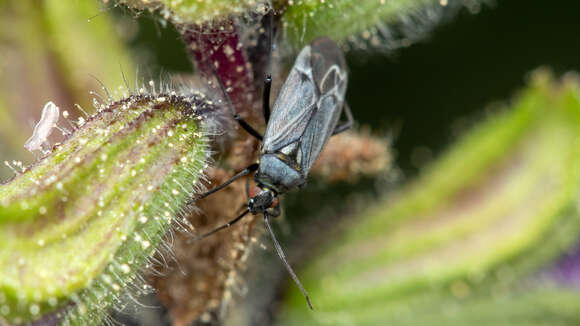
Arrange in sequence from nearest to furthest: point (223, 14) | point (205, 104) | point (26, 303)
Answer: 1. point (26, 303)
2. point (223, 14)
3. point (205, 104)

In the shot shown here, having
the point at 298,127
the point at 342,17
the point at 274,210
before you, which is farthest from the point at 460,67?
the point at 342,17

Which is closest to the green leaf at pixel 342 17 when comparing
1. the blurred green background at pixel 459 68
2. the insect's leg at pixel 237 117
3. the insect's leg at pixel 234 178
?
the insect's leg at pixel 237 117

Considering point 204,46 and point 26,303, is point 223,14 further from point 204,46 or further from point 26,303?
point 26,303

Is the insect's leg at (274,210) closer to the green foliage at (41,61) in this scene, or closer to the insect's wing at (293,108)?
the insect's wing at (293,108)

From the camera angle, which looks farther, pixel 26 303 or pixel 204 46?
pixel 204 46

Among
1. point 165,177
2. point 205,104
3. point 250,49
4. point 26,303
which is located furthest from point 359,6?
point 26,303

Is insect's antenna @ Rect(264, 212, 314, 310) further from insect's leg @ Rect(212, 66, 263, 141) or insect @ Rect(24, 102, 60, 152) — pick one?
insect @ Rect(24, 102, 60, 152)

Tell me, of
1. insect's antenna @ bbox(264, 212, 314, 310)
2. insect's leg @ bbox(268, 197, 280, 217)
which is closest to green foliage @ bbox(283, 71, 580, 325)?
insect's antenna @ bbox(264, 212, 314, 310)
